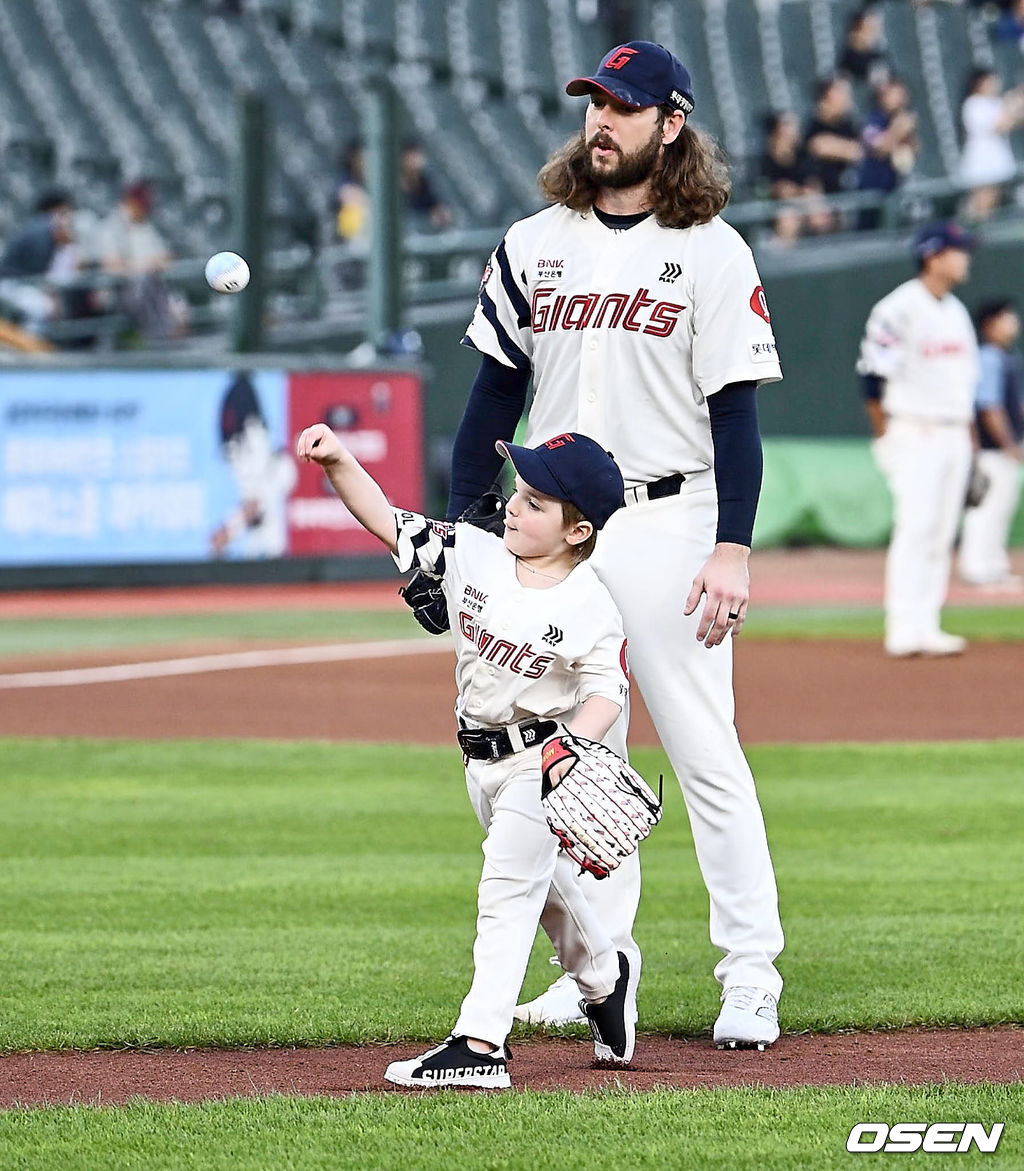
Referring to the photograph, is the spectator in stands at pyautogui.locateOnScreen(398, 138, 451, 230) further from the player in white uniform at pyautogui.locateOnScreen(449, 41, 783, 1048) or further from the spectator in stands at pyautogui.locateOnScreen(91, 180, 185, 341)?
the player in white uniform at pyautogui.locateOnScreen(449, 41, 783, 1048)

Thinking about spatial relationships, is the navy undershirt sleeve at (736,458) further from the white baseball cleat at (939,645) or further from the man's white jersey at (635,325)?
the white baseball cleat at (939,645)

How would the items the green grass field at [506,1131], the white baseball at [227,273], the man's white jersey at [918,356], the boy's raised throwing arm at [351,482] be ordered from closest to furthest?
the green grass field at [506,1131]
the boy's raised throwing arm at [351,482]
the white baseball at [227,273]
the man's white jersey at [918,356]

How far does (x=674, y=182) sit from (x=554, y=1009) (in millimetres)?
1907

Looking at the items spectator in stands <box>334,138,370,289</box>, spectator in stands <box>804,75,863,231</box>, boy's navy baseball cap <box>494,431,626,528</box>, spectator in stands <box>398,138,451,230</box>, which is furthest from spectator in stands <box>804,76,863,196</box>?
boy's navy baseball cap <box>494,431,626,528</box>

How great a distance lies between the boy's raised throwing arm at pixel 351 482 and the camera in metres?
4.37

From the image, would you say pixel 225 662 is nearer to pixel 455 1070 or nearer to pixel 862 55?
pixel 455 1070

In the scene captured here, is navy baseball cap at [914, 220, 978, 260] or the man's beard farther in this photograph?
navy baseball cap at [914, 220, 978, 260]

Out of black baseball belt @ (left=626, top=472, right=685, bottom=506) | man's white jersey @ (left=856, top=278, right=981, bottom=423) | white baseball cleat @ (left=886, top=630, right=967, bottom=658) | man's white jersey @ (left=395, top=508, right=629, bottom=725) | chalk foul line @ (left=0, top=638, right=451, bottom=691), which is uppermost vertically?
man's white jersey @ (left=856, top=278, right=981, bottom=423)

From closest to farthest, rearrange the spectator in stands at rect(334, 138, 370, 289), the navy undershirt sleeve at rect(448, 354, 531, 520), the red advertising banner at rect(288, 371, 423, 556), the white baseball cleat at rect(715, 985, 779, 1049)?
the white baseball cleat at rect(715, 985, 779, 1049) → the navy undershirt sleeve at rect(448, 354, 531, 520) → the red advertising banner at rect(288, 371, 423, 556) → the spectator in stands at rect(334, 138, 370, 289)

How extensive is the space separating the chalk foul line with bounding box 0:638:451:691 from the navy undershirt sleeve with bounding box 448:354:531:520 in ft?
24.0

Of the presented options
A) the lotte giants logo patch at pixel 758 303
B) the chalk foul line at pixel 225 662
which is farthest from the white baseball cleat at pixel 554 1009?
the chalk foul line at pixel 225 662

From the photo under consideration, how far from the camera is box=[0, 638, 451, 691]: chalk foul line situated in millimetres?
12234

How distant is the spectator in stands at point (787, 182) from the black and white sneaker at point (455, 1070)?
1997 centimetres

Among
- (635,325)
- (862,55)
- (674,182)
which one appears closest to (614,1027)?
(635,325)
